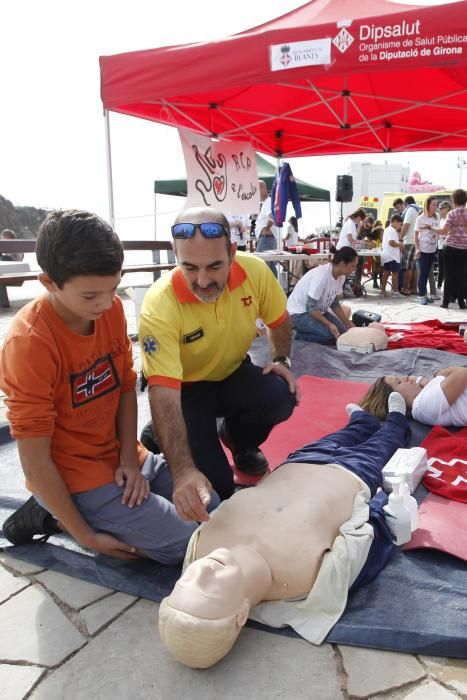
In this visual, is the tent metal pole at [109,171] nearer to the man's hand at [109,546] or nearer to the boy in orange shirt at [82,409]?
the boy in orange shirt at [82,409]

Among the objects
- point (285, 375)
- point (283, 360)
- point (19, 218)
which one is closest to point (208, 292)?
point (285, 375)

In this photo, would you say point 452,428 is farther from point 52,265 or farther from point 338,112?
point 338,112

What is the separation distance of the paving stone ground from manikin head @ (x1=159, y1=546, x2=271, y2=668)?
73mm

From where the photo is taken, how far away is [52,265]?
130 centimetres

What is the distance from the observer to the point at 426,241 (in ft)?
26.2

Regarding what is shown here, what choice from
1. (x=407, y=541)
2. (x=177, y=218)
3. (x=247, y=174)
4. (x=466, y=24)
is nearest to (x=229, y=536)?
(x=407, y=541)

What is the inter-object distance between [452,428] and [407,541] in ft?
3.94

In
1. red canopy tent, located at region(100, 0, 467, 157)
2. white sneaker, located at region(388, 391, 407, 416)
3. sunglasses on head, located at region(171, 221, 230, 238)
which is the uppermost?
red canopy tent, located at region(100, 0, 467, 157)

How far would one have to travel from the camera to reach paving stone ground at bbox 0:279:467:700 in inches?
46.8

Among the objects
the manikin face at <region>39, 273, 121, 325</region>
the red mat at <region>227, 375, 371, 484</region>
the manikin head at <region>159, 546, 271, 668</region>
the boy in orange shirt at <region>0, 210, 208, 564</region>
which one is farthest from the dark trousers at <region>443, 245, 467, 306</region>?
the manikin head at <region>159, 546, 271, 668</region>

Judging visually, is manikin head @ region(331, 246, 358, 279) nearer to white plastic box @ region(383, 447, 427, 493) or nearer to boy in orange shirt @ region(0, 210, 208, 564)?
white plastic box @ region(383, 447, 427, 493)

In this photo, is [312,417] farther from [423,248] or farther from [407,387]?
[423,248]

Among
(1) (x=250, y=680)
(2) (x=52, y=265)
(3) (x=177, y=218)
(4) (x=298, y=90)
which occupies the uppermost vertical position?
(4) (x=298, y=90)

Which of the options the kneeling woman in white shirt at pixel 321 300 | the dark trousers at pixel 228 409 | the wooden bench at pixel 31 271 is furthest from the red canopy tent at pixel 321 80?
the dark trousers at pixel 228 409
